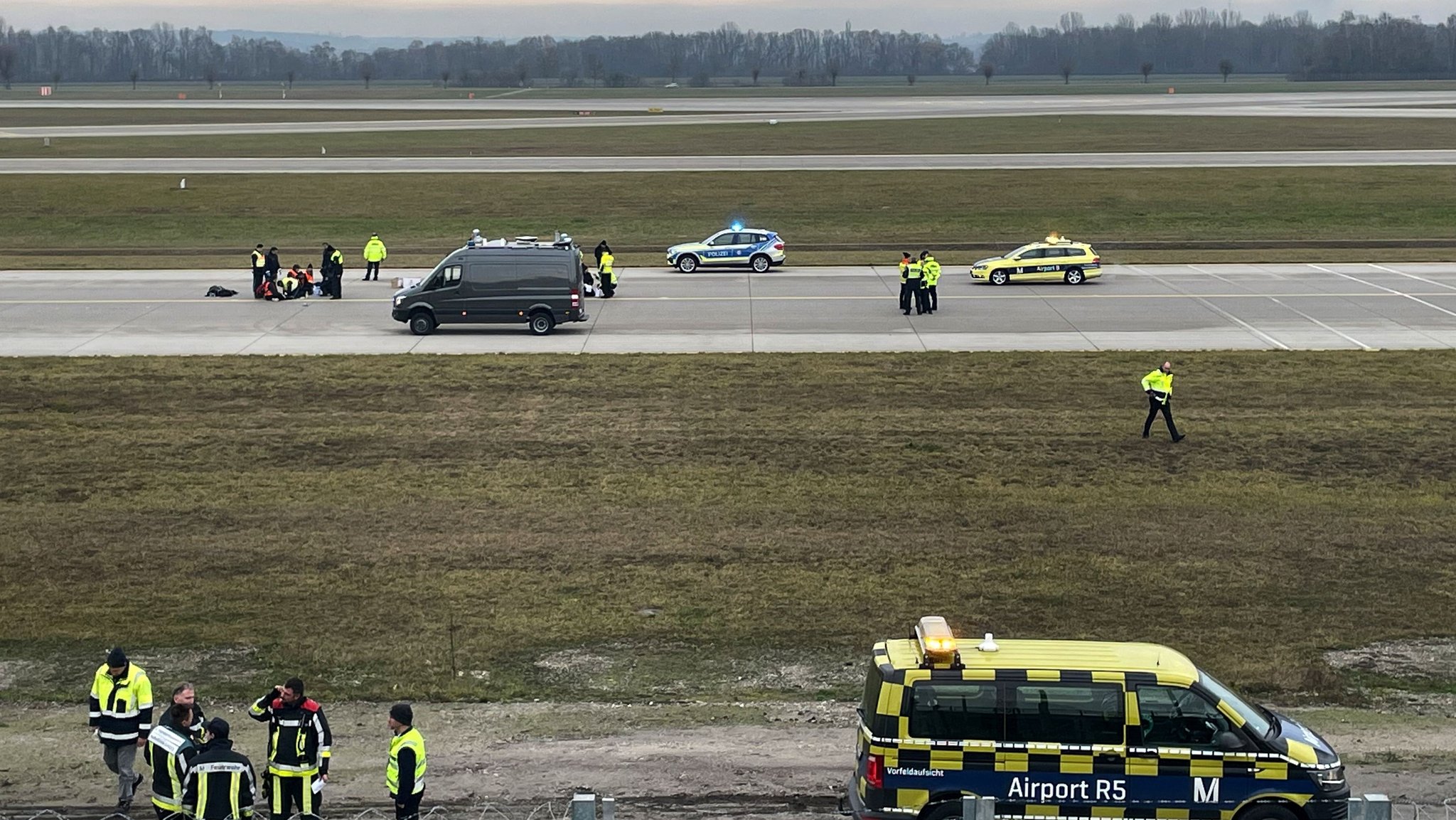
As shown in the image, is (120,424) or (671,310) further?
(671,310)

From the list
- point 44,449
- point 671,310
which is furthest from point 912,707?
point 671,310

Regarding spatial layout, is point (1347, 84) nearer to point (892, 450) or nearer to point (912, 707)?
point (892, 450)

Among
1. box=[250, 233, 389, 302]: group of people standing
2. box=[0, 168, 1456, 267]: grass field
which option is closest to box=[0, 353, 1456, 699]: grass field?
box=[250, 233, 389, 302]: group of people standing

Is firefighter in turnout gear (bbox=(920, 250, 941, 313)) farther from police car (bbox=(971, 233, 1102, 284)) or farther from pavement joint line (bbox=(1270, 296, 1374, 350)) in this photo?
pavement joint line (bbox=(1270, 296, 1374, 350))

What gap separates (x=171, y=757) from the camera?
1118cm

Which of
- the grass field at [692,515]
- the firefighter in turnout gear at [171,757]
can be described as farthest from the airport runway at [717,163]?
the firefighter in turnout gear at [171,757]

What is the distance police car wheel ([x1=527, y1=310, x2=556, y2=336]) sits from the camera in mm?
36438

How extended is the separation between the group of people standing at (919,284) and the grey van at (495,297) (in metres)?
8.37

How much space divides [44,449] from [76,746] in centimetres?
1303

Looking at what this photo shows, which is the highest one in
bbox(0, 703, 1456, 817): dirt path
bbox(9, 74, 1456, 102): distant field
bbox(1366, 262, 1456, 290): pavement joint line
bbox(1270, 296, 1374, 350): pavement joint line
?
bbox(9, 74, 1456, 102): distant field

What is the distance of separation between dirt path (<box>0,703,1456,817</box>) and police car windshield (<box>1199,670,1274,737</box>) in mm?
1553

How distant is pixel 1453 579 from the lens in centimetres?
1888

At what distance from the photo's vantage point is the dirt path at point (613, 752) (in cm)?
1247

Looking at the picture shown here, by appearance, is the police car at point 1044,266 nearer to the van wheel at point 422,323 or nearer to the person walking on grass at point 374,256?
the van wheel at point 422,323
